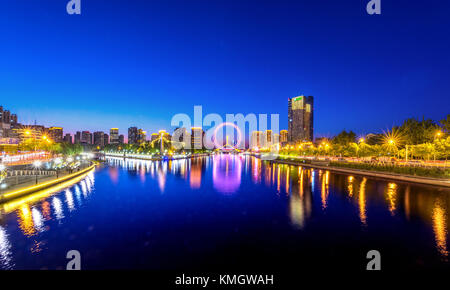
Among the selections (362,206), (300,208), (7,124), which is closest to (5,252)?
(300,208)

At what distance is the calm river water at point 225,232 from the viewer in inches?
273

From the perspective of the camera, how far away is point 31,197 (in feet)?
48.9

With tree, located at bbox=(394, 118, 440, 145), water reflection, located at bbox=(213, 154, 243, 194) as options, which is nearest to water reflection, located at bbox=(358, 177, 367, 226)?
water reflection, located at bbox=(213, 154, 243, 194)

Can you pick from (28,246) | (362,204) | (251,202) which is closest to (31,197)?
(28,246)

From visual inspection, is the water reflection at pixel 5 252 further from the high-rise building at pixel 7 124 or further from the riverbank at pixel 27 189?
the high-rise building at pixel 7 124

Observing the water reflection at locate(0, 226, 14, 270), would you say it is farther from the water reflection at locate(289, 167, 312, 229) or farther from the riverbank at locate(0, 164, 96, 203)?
the water reflection at locate(289, 167, 312, 229)

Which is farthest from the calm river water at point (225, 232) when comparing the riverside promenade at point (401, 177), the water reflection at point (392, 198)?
the riverside promenade at point (401, 177)

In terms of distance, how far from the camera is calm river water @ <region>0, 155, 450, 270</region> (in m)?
6.93

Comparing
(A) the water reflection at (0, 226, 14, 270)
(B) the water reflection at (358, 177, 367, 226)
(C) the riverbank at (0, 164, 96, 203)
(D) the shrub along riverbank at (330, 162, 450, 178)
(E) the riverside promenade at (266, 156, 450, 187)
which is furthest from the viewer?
(D) the shrub along riverbank at (330, 162, 450, 178)

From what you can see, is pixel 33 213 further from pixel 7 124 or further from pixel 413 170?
pixel 7 124

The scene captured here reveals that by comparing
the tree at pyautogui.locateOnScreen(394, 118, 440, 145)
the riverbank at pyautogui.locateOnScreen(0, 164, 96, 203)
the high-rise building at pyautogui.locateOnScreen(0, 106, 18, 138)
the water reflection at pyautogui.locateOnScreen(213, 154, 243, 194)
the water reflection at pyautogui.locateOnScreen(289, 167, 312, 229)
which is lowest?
the water reflection at pyautogui.locateOnScreen(213, 154, 243, 194)

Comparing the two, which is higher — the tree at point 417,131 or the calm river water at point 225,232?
the tree at point 417,131
